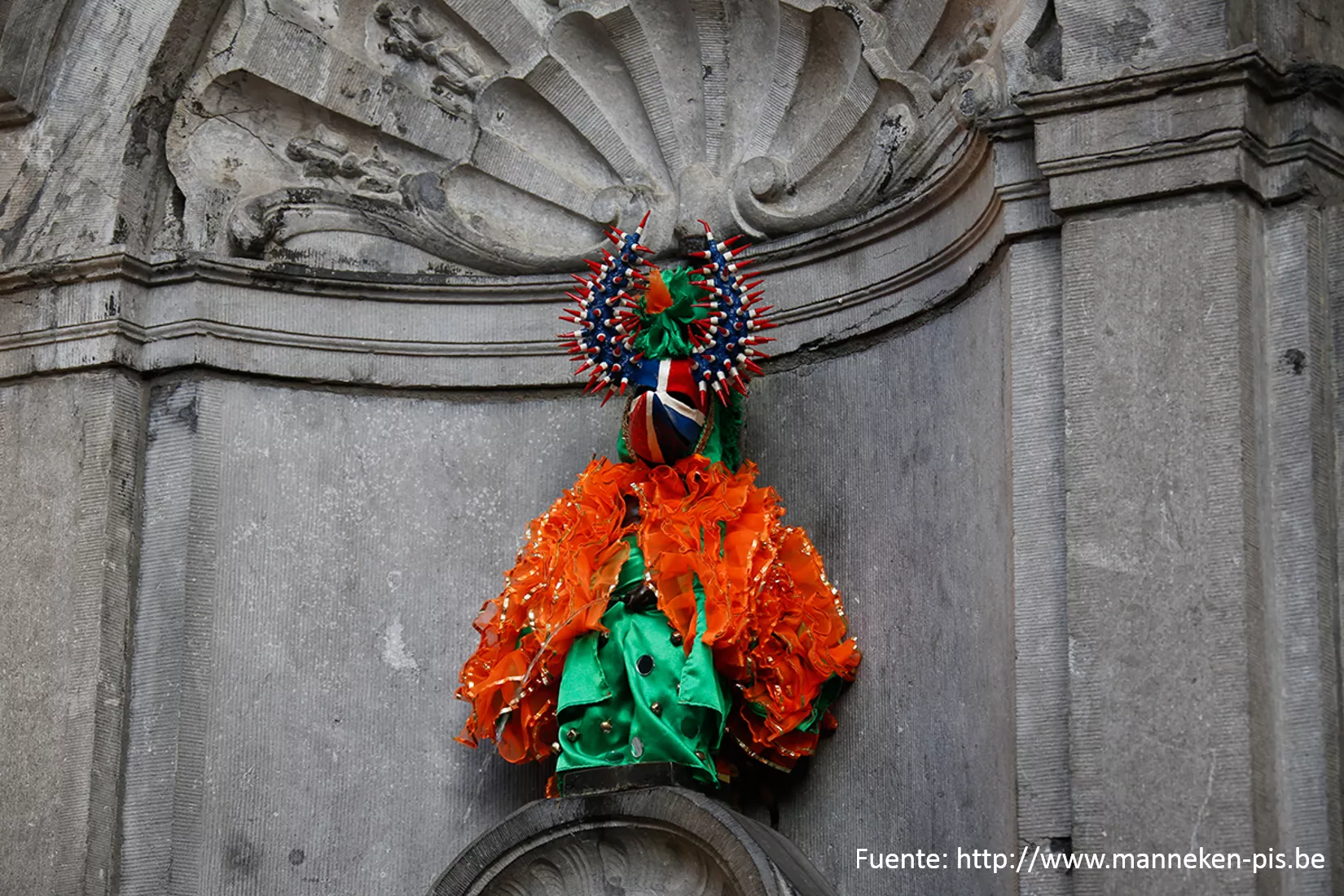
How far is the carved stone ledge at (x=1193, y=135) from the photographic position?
4.81m

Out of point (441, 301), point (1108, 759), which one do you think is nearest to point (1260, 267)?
point (1108, 759)

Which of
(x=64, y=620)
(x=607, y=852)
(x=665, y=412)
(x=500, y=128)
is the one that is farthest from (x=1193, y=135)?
(x=64, y=620)

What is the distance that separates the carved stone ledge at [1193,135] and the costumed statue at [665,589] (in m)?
1.04

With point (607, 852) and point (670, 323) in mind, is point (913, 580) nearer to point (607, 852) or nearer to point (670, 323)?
point (670, 323)

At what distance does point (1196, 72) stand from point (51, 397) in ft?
10.4

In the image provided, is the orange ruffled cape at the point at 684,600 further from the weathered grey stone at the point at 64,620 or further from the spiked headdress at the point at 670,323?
the weathered grey stone at the point at 64,620

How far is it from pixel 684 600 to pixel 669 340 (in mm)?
668

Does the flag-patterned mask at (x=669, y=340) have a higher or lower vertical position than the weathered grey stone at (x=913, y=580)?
higher

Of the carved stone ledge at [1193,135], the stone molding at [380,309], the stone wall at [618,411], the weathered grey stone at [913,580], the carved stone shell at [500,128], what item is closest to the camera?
the stone wall at [618,411]

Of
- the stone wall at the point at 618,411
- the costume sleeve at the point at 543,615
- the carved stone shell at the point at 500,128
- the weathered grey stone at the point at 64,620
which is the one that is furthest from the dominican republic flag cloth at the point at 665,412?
the weathered grey stone at the point at 64,620

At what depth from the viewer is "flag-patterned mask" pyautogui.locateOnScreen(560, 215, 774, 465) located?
5562 mm

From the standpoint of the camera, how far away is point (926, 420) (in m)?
5.65

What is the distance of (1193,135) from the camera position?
4.83m

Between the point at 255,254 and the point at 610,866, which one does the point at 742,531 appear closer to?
the point at 610,866
